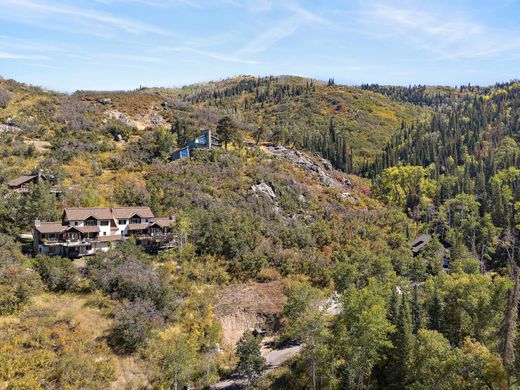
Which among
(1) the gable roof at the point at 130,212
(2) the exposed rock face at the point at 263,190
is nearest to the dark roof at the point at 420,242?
(2) the exposed rock face at the point at 263,190

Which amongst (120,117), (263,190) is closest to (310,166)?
(263,190)

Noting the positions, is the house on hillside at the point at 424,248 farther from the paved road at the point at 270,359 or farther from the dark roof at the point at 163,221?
the dark roof at the point at 163,221

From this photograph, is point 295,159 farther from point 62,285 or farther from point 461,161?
point 461,161

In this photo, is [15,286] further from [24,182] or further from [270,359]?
[270,359]

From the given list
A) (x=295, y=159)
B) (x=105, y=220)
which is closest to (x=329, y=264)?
(x=105, y=220)

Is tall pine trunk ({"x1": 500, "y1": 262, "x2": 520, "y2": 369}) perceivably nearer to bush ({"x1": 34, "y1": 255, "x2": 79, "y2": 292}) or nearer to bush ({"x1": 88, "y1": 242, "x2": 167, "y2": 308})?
bush ({"x1": 88, "y1": 242, "x2": 167, "y2": 308})
